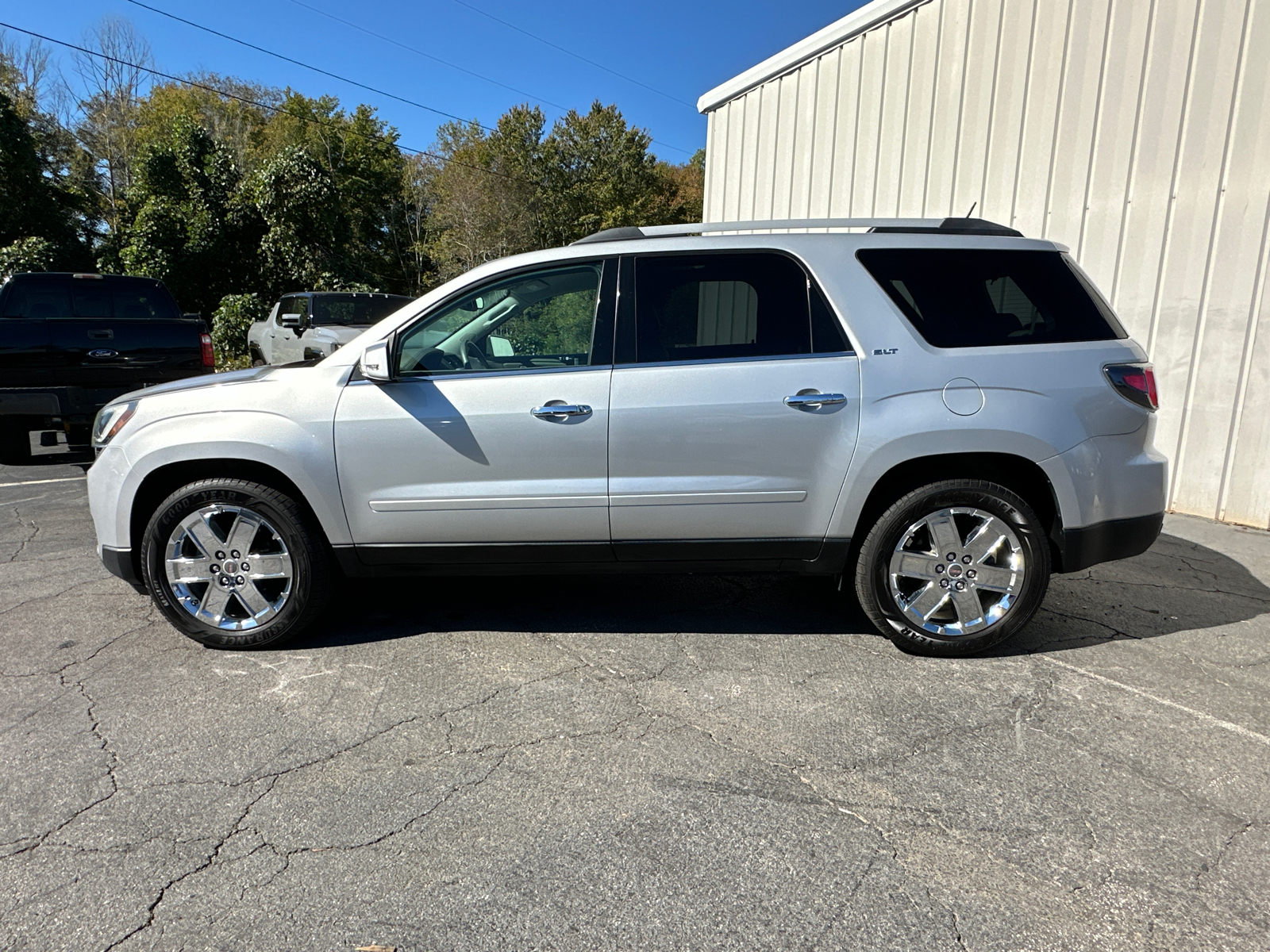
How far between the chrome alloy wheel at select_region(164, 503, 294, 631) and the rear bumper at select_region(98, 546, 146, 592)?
18 cm

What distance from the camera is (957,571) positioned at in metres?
3.79

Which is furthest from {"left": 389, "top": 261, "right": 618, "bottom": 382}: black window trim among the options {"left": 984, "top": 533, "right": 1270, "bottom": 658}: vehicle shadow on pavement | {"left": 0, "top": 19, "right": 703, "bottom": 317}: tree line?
{"left": 0, "top": 19, "right": 703, "bottom": 317}: tree line

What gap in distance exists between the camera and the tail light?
3.69 meters

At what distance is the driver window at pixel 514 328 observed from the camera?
377 cm

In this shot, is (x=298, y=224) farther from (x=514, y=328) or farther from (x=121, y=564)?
(x=514, y=328)

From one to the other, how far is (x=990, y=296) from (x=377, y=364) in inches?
108

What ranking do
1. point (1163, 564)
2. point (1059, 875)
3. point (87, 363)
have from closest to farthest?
point (1059, 875) → point (1163, 564) → point (87, 363)

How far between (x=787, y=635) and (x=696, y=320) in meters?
1.59

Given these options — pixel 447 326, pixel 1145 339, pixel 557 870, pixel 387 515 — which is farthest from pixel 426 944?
pixel 1145 339

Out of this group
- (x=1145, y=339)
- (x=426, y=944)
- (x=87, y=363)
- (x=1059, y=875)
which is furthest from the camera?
(x=87, y=363)

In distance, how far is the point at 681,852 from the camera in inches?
96.3

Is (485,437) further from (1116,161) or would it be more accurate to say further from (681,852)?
(1116,161)

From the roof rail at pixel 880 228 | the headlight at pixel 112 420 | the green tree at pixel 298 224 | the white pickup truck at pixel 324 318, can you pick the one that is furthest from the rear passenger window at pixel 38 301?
the green tree at pixel 298 224

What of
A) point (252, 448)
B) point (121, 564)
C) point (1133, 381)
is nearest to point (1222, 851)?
point (1133, 381)
